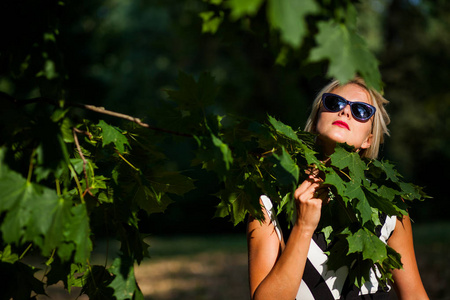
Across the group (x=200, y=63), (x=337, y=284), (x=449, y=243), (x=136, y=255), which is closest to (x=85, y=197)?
(x=136, y=255)

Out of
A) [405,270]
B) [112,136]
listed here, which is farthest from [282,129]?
[405,270]

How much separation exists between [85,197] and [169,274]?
8.50 meters

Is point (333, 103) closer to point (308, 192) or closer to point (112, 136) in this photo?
point (308, 192)

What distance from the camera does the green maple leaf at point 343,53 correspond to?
1.05m

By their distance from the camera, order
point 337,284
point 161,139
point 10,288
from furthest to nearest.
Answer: point 337,284 < point 161,139 < point 10,288

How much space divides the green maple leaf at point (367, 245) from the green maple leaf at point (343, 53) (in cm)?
99

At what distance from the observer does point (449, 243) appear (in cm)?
1135

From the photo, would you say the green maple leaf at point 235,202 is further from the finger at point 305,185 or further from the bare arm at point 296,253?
the finger at point 305,185

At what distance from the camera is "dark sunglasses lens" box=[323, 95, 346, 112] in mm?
2309

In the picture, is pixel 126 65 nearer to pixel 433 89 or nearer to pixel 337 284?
pixel 433 89

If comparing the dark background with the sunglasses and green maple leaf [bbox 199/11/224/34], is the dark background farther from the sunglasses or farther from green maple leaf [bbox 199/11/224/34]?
green maple leaf [bbox 199/11/224/34]

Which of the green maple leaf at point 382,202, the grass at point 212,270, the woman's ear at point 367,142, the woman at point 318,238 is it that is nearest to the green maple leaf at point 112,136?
the woman at point 318,238

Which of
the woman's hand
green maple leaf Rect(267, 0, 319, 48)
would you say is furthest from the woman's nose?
green maple leaf Rect(267, 0, 319, 48)

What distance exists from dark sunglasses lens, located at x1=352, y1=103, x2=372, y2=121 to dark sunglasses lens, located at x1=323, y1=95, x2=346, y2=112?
6 cm
